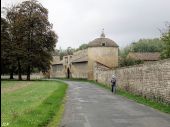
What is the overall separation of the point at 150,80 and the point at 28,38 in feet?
178

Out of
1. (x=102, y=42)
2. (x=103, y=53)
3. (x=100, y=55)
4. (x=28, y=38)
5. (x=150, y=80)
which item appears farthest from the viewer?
(x=102, y=42)

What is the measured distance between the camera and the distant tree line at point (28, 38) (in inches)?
3086

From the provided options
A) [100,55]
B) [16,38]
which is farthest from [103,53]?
[16,38]

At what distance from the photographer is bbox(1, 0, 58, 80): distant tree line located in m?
78.4

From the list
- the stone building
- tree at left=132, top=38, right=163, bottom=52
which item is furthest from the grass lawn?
tree at left=132, top=38, right=163, bottom=52

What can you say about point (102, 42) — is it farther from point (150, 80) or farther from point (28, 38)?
point (150, 80)

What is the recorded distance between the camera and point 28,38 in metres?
79.9

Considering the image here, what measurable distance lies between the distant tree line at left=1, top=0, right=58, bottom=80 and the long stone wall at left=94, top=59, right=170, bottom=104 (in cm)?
4092

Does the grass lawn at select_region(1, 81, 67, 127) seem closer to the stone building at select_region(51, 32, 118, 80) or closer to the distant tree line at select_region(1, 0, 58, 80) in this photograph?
the distant tree line at select_region(1, 0, 58, 80)

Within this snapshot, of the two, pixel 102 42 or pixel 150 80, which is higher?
pixel 102 42

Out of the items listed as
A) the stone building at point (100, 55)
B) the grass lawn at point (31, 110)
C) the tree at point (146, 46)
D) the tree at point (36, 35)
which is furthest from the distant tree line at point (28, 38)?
the tree at point (146, 46)

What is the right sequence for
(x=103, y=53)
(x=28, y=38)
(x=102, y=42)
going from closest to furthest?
(x=28, y=38) < (x=103, y=53) < (x=102, y=42)

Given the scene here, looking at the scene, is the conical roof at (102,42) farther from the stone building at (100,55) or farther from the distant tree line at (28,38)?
the distant tree line at (28,38)

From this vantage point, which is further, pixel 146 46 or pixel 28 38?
pixel 146 46
